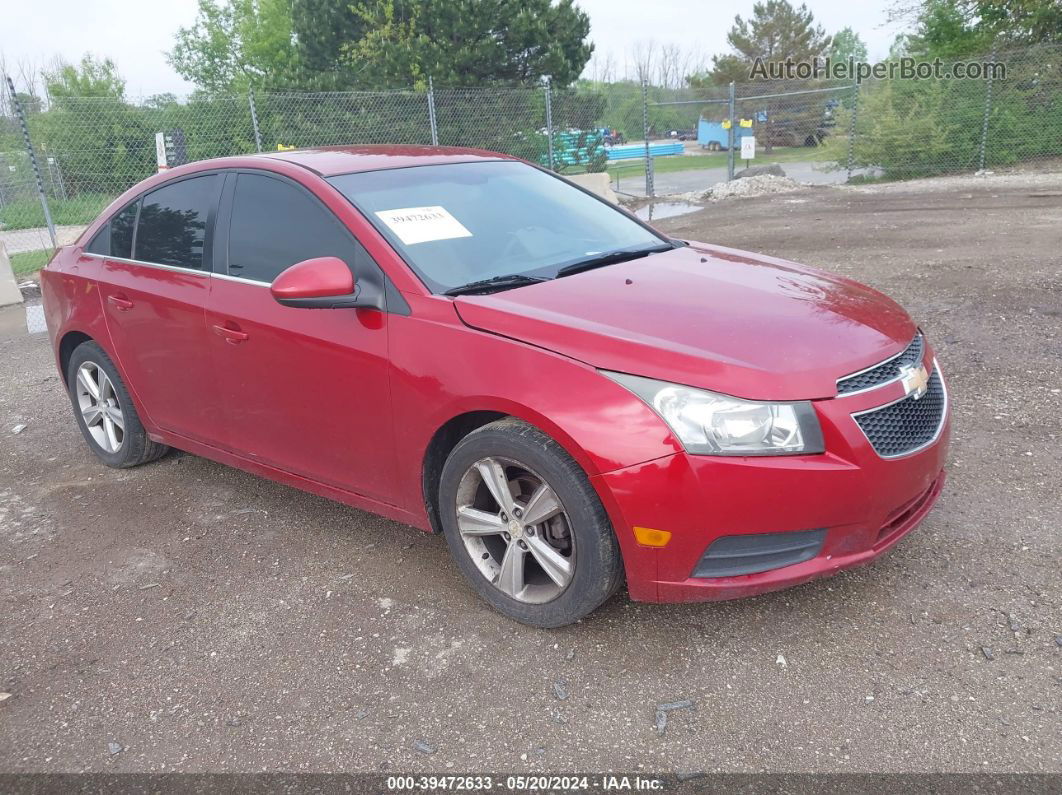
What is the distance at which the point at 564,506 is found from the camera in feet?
9.03

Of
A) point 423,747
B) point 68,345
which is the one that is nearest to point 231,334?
point 68,345

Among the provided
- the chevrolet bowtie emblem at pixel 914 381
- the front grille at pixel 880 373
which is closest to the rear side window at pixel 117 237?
the front grille at pixel 880 373

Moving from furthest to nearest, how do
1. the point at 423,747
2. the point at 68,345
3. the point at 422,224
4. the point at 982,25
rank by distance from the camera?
the point at 982,25 → the point at 68,345 → the point at 422,224 → the point at 423,747

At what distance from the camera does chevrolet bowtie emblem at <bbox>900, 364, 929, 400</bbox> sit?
9.37 feet

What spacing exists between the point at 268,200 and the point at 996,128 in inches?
749

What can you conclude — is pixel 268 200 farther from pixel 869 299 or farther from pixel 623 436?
pixel 869 299

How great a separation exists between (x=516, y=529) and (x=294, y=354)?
1216 millimetres

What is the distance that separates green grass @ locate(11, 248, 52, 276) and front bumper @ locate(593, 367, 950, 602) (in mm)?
12663

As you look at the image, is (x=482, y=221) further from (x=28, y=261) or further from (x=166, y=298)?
(x=28, y=261)

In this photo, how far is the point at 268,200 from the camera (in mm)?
3725

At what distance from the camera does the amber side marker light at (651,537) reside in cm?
261

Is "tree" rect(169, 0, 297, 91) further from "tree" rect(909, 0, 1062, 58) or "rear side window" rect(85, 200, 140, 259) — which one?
"rear side window" rect(85, 200, 140, 259)

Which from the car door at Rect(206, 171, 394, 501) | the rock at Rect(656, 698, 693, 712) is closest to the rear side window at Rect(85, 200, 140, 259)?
the car door at Rect(206, 171, 394, 501)

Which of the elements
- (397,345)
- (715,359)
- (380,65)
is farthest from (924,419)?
(380,65)
